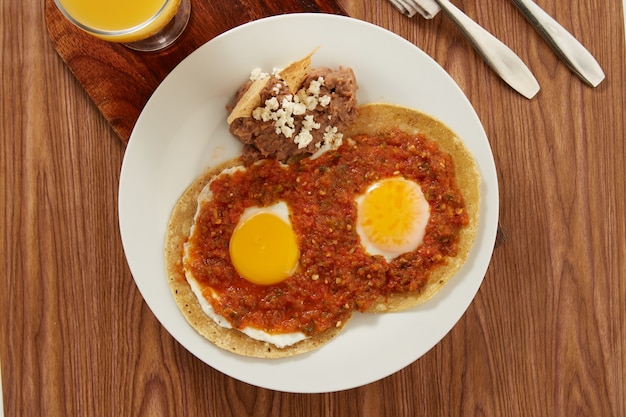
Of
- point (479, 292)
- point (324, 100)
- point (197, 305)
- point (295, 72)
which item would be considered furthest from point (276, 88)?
point (479, 292)

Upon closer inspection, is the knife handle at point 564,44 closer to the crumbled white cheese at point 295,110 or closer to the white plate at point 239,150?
the white plate at point 239,150

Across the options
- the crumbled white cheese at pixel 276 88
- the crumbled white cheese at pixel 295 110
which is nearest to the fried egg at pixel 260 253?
the crumbled white cheese at pixel 295 110

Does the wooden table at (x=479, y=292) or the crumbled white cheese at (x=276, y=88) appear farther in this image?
the wooden table at (x=479, y=292)

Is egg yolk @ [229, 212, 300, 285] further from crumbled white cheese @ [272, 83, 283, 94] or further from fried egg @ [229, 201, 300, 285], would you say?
crumbled white cheese @ [272, 83, 283, 94]

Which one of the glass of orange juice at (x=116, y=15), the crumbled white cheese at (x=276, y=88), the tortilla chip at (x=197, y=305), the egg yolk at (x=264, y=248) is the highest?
the crumbled white cheese at (x=276, y=88)

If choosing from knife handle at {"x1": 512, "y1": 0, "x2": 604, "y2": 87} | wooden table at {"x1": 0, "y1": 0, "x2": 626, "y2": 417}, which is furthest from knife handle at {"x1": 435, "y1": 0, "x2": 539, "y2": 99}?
knife handle at {"x1": 512, "y1": 0, "x2": 604, "y2": 87}

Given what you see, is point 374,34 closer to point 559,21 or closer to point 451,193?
point 451,193

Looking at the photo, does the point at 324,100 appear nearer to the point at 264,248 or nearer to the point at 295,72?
the point at 295,72
